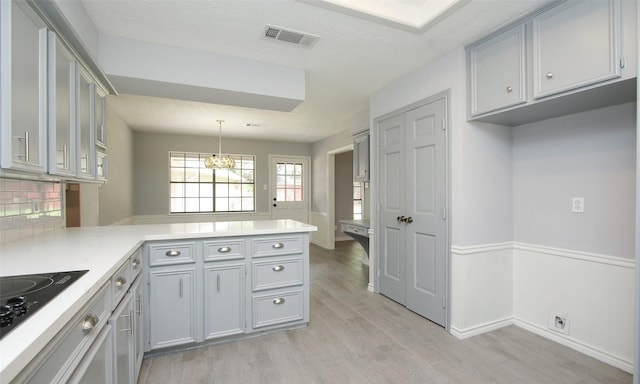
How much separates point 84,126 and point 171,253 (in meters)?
1.03

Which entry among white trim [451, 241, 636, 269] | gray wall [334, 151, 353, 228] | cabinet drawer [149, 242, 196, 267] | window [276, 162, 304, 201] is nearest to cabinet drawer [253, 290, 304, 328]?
cabinet drawer [149, 242, 196, 267]

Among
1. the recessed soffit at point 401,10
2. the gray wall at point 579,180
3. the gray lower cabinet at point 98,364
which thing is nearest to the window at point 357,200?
the gray wall at point 579,180

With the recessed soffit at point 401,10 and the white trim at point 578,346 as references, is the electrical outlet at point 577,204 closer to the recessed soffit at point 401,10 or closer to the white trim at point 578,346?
the white trim at point 578,346

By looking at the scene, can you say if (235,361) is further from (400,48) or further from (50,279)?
(400,48)

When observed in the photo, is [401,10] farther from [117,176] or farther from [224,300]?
[117,176]

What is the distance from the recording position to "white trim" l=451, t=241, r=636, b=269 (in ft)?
6.94

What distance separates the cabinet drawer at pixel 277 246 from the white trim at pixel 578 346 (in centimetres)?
211

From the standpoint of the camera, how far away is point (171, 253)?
228cm

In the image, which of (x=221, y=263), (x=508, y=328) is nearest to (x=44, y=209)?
(x=221, y=263)

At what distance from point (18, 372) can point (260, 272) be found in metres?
1.91

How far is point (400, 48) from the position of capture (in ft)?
8.57

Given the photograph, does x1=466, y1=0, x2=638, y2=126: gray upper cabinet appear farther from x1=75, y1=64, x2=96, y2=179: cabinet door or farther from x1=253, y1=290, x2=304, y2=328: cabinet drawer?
x1=75, y1=64, x2=96, y2=179: cabinet door

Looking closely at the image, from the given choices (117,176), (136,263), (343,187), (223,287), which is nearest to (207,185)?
(117,176)

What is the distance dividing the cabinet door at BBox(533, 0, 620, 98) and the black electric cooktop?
2.76 metres
